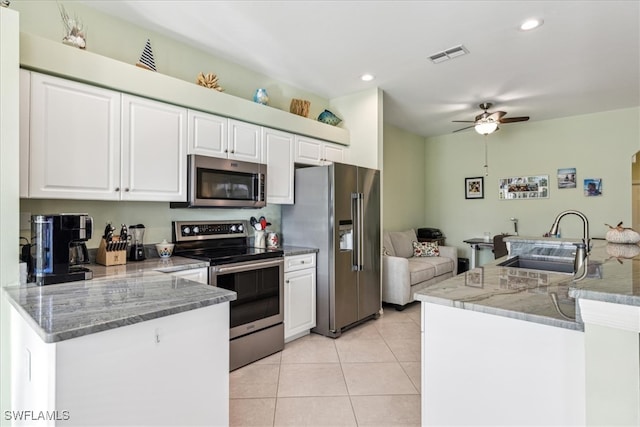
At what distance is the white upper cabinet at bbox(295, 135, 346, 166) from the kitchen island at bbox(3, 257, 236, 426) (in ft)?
7.33

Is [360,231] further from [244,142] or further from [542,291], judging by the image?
[542,291]

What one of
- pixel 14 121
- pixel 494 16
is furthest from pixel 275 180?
pixel 494 16

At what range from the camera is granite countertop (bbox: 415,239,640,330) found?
1.03 meters

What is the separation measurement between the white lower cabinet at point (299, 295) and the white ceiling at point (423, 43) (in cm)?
193

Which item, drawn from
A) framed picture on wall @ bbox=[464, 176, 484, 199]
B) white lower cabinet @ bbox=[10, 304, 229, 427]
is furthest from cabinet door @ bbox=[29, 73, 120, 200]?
framed picture on wall @ bbox=[464, 176, 484, 199]

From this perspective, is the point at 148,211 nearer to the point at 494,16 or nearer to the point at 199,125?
the point at 199,125

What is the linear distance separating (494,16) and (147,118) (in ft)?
8.75

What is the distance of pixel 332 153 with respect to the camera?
404 cm

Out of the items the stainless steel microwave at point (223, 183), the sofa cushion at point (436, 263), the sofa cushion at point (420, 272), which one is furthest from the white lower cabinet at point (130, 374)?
the sofa cushion at point (436, 263)

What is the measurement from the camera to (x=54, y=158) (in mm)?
2051

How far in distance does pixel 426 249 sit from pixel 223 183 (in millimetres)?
3657

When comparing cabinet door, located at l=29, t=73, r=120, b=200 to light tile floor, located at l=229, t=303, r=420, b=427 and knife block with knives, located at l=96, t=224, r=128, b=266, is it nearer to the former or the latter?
knife block with knives, located at l=96, t=224, r=128, b=266

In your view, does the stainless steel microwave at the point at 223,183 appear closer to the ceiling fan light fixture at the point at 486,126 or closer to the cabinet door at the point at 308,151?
the cabinet door at the point at 308,151

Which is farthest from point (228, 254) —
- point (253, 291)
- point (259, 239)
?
point (259, 239)
